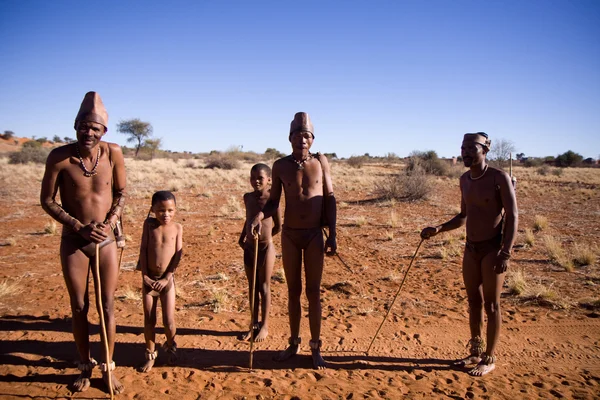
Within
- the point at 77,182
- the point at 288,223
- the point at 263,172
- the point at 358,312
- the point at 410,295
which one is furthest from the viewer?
the point at 410,295

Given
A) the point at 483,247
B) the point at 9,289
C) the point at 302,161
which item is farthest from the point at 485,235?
the point at 9,289

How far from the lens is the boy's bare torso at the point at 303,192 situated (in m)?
3.89

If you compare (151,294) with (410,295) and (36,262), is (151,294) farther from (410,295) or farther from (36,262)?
(36,262)

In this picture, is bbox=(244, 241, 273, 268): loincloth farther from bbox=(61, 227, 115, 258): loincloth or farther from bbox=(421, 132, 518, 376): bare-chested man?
bbox=(421, 132, 518, 376): bare-chested man

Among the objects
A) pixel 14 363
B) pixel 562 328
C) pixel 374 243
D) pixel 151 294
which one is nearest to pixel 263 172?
pixel 151 294

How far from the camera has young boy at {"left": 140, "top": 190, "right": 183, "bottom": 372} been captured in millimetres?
3668

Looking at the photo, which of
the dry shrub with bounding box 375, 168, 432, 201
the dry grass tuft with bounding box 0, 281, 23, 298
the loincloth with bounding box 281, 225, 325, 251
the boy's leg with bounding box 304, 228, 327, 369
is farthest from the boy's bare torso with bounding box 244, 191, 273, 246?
the dry shrub with bounding box 375, 168, 432, 201

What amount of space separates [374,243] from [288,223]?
6.26 meters

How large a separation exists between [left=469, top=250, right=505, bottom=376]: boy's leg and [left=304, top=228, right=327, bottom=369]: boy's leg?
156 centimetres

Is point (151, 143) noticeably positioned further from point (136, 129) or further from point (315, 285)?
point (315, 285)

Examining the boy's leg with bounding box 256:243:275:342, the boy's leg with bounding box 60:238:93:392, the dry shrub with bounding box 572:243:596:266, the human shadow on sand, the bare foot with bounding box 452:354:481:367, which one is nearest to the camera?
the boy's leg with bounding box 60:238:93:392

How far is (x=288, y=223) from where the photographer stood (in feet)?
12.9

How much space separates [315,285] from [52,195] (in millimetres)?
→ 2531

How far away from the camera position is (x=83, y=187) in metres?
3.30
